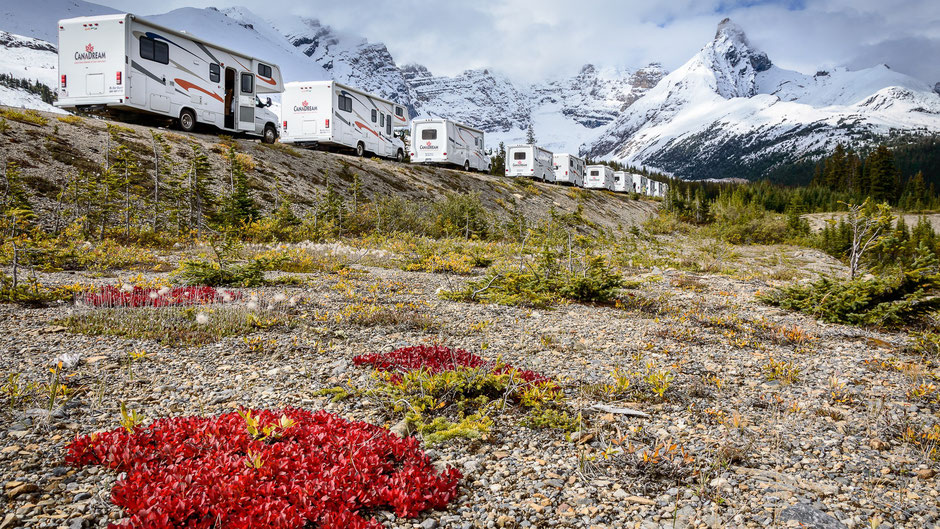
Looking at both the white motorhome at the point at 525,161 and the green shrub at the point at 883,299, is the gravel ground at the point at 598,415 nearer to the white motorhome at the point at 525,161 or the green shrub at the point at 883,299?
the green shrub at the point at 883,299

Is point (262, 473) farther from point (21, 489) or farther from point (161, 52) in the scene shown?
point (161, 52)

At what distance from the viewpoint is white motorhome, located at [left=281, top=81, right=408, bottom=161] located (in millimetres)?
25781

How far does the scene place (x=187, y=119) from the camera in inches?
798

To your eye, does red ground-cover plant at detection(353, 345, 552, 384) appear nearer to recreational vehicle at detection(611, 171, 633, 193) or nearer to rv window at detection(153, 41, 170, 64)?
rv window at detection(153, 41, 170, 64)

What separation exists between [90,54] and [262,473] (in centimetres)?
2097

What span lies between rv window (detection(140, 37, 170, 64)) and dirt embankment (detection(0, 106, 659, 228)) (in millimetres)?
2640

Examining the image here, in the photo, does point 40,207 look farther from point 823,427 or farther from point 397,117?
point 397,117

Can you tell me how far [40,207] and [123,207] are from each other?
1816 mm

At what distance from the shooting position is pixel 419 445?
3480mm

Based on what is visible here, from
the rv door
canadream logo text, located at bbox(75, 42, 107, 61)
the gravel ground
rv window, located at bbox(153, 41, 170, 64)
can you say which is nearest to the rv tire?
the rv door

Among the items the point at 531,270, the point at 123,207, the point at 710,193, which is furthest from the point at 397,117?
the point at 710,193

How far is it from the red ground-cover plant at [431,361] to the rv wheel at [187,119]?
1940cm

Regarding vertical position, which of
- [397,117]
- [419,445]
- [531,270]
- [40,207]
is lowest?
→ [419,445]

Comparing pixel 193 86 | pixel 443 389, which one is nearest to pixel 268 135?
pixel 193 86
